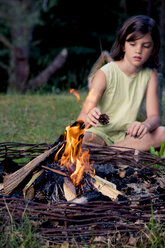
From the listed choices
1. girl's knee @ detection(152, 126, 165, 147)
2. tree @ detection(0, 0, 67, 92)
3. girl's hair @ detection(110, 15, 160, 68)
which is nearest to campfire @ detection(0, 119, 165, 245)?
girl's knee @ detection(152, 126, 165, 147)

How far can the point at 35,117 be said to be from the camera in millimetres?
4621

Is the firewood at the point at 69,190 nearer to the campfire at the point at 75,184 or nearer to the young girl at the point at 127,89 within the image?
the campfire at the point at 75,184

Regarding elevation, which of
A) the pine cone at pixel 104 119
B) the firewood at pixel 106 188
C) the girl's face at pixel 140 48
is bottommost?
the firewood at pixel 106 188

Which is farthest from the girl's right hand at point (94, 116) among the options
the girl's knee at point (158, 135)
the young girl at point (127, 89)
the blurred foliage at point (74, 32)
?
the blurred foliage at point (74, 32)

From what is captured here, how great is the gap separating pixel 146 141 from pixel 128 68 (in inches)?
31.7

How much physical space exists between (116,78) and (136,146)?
0.74 m

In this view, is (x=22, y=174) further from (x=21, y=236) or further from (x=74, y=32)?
(x=74, y=32)

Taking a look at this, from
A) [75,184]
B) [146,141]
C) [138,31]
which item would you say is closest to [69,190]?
[75,184]

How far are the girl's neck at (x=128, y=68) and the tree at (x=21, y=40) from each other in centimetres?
707

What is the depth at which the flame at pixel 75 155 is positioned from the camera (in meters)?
2.00

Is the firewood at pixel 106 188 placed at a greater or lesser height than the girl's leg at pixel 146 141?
greater

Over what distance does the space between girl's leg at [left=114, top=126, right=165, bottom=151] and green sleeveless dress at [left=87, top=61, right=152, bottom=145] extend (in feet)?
0.44

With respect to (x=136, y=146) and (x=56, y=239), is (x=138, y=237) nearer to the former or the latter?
(x=56, y=239)

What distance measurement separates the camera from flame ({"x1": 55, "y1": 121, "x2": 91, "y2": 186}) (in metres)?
2.00
